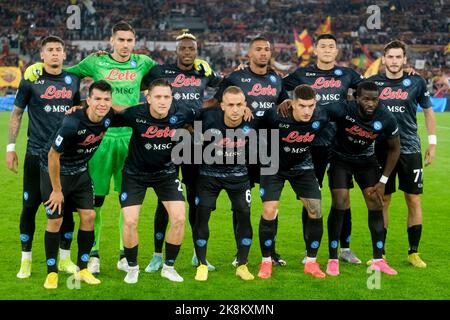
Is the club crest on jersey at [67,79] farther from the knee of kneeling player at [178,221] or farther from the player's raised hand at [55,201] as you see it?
the knee of kneeling player at [178,221]

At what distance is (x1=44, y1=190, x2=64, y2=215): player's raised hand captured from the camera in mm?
6754

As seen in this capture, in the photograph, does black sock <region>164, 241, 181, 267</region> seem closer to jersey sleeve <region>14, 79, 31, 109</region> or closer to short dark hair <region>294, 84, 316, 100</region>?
short dark hair <region>294, 84, 316, 100</region>

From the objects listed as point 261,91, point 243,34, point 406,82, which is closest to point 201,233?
point 261,91

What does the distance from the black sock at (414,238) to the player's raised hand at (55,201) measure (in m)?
3.82

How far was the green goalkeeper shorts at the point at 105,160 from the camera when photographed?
309 inches

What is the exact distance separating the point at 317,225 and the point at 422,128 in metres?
18.8

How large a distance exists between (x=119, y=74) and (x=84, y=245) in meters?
1.98

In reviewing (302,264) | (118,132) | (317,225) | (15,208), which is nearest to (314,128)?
(317,225)

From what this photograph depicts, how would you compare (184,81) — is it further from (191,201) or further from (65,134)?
(65,134)

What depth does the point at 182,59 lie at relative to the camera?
799 centimetres

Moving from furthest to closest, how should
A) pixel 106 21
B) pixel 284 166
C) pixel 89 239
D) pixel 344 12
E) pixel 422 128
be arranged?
pixel 344 12, pixel 106 21, pixel 422 128, pixel 284 166, pixel 89 239

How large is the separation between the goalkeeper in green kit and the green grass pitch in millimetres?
843

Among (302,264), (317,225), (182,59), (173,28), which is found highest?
(173,28)

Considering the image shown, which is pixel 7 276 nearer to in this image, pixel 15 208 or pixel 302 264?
pixel 302 264
